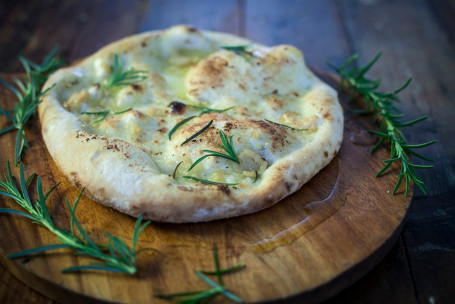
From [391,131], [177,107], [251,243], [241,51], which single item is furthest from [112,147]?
[391,131]

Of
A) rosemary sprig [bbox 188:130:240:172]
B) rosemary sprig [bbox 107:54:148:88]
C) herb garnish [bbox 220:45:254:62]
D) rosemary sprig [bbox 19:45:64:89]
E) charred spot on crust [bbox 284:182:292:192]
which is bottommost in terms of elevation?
charred spot on crust [bbox 284:182:292:192]

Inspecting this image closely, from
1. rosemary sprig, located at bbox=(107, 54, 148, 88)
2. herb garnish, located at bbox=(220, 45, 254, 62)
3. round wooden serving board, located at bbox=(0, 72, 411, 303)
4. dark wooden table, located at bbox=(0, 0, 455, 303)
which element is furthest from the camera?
dark wooden table, located at bbox=(0, 0, 455, 303)

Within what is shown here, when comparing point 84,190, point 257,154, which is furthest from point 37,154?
point 257,154

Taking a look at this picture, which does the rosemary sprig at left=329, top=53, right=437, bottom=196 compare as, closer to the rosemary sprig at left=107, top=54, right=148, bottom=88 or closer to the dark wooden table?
the dark wooden table

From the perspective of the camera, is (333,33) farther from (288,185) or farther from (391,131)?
(288,185)

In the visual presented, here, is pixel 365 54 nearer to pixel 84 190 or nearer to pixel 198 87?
pixel 198 87

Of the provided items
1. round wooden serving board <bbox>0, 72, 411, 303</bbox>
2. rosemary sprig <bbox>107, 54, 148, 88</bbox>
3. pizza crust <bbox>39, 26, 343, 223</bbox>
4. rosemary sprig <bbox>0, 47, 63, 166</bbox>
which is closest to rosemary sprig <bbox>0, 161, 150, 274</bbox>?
round wooden serving board <bbox>0, 72, 411, 303</bbox>
